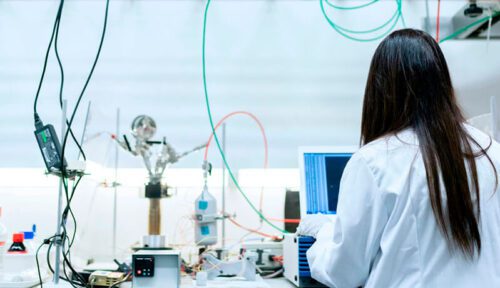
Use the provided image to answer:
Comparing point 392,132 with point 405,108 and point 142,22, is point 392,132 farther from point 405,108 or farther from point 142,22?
point 142,22

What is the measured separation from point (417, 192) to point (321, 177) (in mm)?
673

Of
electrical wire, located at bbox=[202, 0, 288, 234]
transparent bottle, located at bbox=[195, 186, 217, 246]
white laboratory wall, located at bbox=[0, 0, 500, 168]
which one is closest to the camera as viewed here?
Answer: transparent bottle, located at bbox=[195, 186, 217, 246]

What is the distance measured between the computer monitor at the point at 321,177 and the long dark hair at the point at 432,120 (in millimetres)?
502

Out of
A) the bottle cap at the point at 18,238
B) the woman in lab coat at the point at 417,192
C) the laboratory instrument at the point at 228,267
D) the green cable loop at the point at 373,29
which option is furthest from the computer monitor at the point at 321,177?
the green cable loop at the point at 373,29

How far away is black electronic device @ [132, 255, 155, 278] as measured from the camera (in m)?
1.32

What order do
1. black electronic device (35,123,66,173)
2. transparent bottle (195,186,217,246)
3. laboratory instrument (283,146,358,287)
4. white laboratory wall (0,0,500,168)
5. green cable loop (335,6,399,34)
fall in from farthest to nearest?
green cable loop (335,6,399,34) < white laboratory wall (0,0,500,168) < transparent bottle (195,186,217,246) < laboratory instrument (283,146,358,287) < black electronic device (35,123,66,173)

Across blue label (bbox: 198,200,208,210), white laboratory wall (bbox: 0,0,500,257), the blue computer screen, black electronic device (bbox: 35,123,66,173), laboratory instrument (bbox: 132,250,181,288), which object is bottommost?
laboratory instrument (bbox: 132,250,181,288)

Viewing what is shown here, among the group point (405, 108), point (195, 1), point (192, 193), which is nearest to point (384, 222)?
point (405, 108)

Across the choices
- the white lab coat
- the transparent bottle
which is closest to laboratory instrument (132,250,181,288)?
the transparent bottle

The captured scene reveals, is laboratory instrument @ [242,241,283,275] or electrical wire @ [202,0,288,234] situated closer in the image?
laboratory instrument @ [242,241,283,275]

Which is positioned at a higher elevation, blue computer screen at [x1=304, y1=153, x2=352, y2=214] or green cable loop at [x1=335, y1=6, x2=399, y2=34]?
green cable loop at [x1=335, y1=6, x2=399, y2=34]

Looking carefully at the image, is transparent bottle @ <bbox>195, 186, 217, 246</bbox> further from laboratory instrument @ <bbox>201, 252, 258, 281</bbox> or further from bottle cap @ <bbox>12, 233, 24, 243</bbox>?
bottle cap @ <bbox>12, 233, 24, 243</bbox>

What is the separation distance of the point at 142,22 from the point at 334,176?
138 centimetres

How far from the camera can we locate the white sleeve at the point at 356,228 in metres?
0.93
